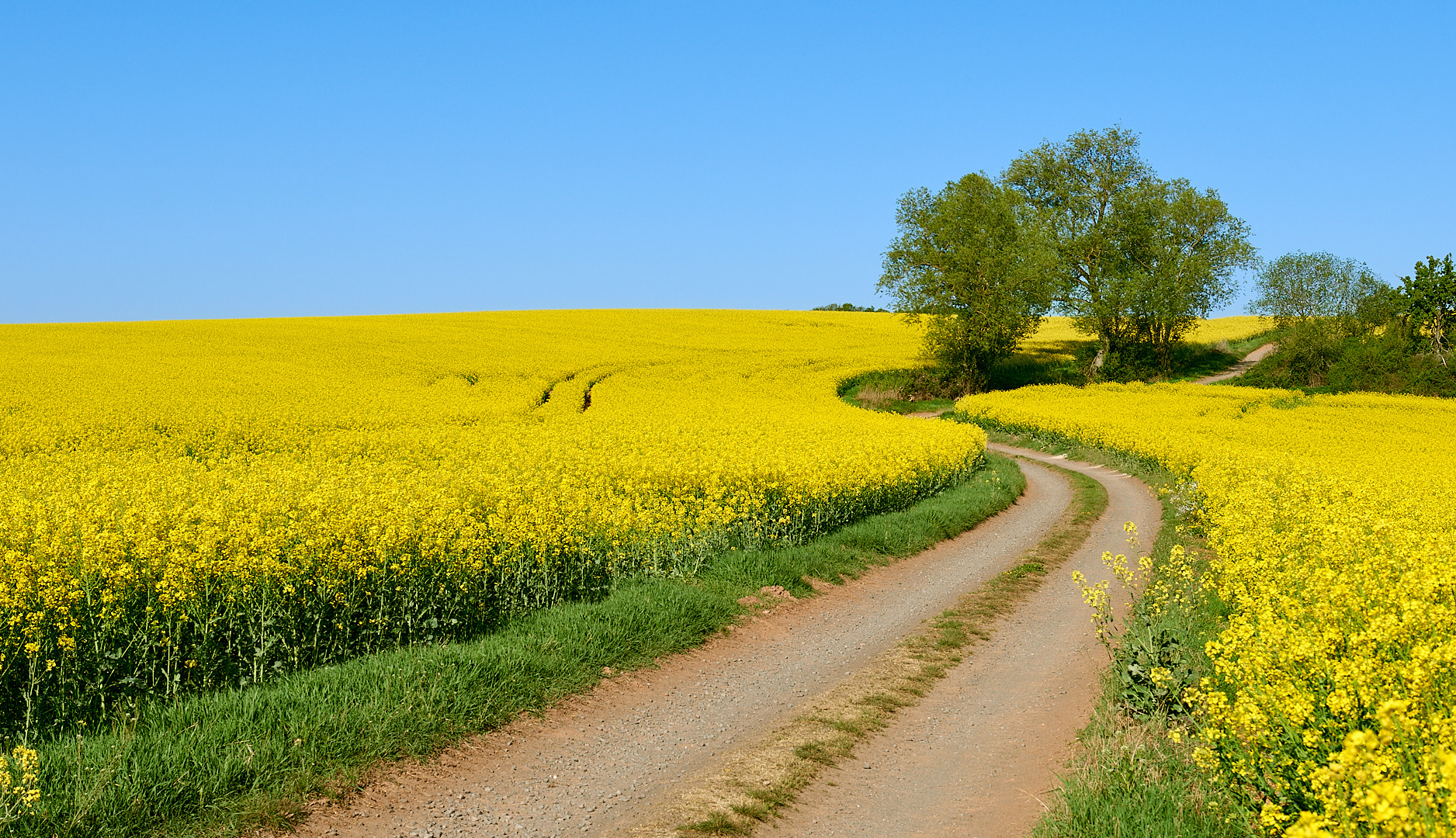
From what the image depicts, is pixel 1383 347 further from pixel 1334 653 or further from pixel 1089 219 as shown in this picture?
pixel 1334 653

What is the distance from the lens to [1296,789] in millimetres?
4660

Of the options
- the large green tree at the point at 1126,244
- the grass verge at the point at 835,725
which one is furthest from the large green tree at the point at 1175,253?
the grass verge at the point at 835,725

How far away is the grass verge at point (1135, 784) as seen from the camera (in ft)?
17.1

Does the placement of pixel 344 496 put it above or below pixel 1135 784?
above

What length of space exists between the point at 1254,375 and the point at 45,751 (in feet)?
215

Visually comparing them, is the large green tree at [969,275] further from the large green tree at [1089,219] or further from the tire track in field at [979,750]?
the tire track in field at [979,750]

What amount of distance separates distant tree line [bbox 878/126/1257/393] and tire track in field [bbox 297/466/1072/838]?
4200 centimetres

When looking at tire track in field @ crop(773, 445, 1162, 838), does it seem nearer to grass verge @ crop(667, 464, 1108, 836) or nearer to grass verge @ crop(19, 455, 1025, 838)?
grass verge @ crop(667, 464, 1108, 836)

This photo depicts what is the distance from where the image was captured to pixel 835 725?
7.54m

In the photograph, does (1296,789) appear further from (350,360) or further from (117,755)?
(350,360)

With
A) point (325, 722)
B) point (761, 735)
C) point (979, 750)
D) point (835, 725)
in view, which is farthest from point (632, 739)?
point (979, 750)

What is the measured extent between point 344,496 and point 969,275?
4504cm

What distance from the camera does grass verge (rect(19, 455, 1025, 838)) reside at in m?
5.29

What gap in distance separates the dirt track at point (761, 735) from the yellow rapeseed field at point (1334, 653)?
1.68 meters
